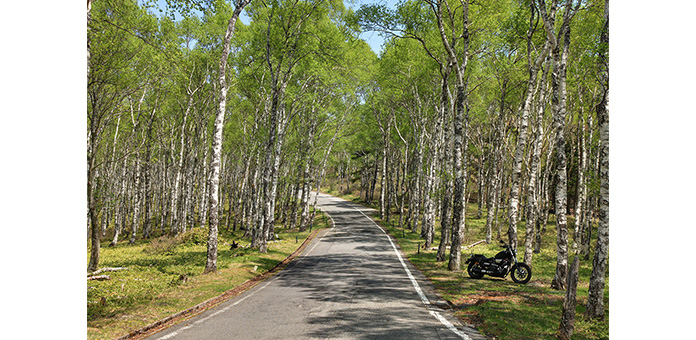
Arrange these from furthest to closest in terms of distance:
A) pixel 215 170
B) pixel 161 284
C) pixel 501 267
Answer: pixel 215 170, pixel 501 267, pixel 161 284

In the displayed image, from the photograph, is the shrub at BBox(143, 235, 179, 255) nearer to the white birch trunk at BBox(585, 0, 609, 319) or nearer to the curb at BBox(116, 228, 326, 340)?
the curb at BBox(116, 228, 326, 340)

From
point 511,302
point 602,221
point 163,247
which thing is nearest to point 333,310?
point 511,302

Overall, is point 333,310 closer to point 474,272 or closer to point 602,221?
point 602,221

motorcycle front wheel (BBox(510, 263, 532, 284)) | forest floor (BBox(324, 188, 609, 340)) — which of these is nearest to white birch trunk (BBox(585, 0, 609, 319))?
forest floor (BBox(324, 188, 609, 340))

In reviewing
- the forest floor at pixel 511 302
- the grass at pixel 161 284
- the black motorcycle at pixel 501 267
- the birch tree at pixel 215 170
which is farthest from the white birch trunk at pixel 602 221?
the birch tree at pixel 215 170

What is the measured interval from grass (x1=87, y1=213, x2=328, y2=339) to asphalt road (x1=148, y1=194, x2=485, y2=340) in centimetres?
91

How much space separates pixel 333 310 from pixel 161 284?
6.44 metres

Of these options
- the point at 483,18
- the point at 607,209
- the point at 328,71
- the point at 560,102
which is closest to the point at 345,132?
the point at 328,71

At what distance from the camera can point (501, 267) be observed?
480 inches

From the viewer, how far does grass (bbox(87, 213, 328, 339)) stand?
7137 mm

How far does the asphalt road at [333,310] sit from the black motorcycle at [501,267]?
6.93 ft

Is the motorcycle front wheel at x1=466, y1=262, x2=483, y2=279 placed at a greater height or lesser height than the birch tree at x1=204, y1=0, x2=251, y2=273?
A: lesser

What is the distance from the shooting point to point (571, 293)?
6.22 m

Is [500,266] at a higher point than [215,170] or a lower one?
lower
